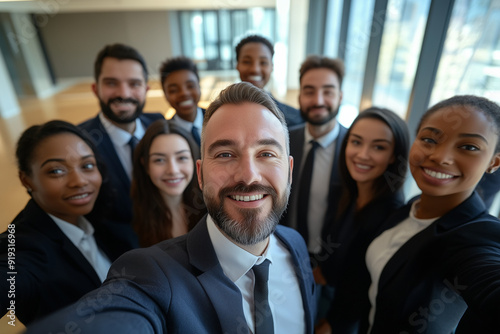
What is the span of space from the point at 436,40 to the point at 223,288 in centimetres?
306

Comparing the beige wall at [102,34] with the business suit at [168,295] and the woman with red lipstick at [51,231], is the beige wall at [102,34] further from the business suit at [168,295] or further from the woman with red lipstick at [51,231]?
the business suit at [168,295]

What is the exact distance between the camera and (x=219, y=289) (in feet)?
3.38

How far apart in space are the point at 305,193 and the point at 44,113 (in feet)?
38.1

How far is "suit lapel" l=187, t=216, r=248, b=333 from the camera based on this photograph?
101 centimetres

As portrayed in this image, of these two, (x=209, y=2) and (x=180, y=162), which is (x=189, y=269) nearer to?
(x=180, y=162)

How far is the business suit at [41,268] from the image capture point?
1.26 metres

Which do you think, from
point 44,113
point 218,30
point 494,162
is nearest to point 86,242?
point 494,162

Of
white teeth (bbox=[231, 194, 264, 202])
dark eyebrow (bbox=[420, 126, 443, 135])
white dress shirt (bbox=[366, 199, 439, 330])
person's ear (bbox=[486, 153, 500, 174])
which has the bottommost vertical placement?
white dress shirt (bbox=[366, 199, 439, 330])

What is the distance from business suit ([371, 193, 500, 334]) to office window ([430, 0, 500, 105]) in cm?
160

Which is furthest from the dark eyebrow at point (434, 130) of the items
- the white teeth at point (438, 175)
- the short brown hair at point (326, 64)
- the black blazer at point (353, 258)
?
the short brown hair at point (326, 64)

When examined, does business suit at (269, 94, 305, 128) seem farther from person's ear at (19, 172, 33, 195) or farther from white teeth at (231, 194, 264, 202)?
person's ear at (19, 172, 33, 195)

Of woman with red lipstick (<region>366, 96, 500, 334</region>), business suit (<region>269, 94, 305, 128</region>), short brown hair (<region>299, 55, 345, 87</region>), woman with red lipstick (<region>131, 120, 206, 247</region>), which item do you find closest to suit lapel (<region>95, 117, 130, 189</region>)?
woman with red lipstick (<region>131, 120, 206, 247</region>)

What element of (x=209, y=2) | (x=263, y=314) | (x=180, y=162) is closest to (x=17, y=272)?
(x=180, y=162)

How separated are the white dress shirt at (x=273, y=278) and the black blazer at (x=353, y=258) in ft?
2.22
